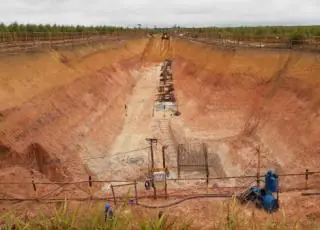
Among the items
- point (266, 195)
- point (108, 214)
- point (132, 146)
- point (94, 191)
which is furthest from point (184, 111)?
point (108, 214)

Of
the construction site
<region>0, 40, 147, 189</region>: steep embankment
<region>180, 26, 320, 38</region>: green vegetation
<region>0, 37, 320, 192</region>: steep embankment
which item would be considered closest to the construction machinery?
the construction site

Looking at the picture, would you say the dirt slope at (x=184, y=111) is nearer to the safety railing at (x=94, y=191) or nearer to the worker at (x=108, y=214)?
the safety railing at (x=94, y=191)

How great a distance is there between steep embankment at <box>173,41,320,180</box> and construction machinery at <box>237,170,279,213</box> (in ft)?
22.1

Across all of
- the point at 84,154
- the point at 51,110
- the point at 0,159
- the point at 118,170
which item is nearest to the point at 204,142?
the point at 118,170

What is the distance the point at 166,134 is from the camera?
108ft

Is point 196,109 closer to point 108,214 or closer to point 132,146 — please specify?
point 132,146

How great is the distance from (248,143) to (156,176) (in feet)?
33.7

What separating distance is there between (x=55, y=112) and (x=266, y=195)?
19.3 m

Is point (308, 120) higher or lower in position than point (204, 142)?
higher

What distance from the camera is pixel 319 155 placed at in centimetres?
2195

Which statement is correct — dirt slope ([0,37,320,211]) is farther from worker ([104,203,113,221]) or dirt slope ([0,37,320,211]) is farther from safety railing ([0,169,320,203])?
worker ([104,203,113,221])

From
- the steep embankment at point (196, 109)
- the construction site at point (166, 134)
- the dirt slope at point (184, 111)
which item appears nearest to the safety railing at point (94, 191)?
the construction site at point (166, 134)

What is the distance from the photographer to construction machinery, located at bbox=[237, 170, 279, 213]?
612 inches

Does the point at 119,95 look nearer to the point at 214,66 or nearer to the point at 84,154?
the point at 214,66
